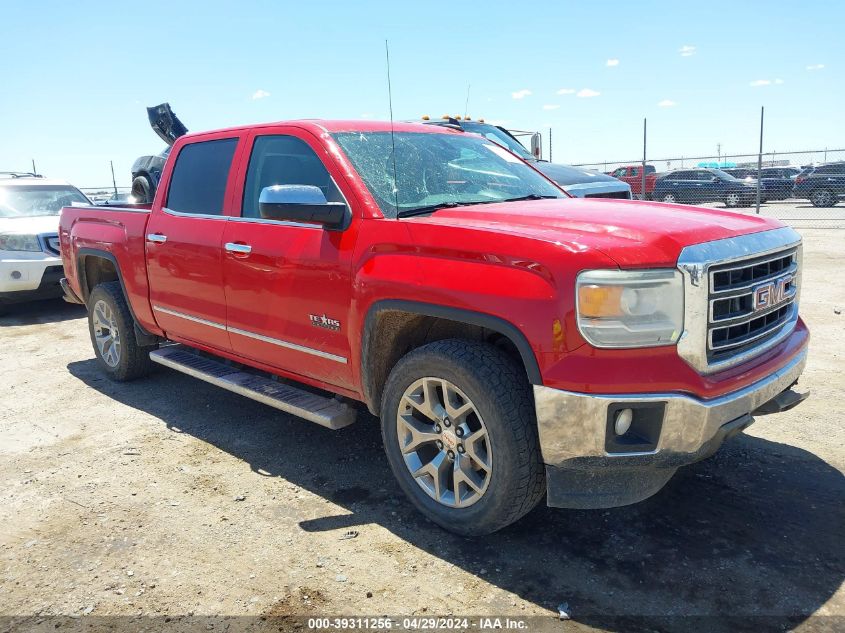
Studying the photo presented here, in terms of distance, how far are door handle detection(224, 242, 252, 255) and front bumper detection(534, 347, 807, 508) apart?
2031mm

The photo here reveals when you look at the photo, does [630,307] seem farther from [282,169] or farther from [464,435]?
[282,169]

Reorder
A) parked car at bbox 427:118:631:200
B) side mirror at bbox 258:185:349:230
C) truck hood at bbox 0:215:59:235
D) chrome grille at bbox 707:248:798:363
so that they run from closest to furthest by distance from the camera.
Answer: chrome grille at bbox 707:248:798:363 → side mirror at bbox 258:185:349:230 → parked car at bbox 427:118:631:200 → truck hood at bbox 0:215:59:235

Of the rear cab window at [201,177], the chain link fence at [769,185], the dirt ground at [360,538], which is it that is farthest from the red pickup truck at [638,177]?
the rear cab window at [201,177]

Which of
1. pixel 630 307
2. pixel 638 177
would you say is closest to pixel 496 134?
pixel 630 307

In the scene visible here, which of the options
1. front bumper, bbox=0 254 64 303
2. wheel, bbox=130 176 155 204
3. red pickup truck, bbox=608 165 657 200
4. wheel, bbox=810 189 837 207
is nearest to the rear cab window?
wheel, bbox=130 176 155 204

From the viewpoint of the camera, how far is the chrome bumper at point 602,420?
2531mm

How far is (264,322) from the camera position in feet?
12.7

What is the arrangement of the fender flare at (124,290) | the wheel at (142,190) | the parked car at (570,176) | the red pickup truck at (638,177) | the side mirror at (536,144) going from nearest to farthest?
the fender flare at (124,290), the wheel at (142,190), the parked car at (570,176), the side mirror at (536,144), the red pickup truck at (638,177)

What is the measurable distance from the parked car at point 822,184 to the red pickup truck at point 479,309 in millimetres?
18460

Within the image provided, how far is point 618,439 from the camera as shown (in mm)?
2619

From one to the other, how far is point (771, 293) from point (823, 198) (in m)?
19.6

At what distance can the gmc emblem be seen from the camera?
2.87m

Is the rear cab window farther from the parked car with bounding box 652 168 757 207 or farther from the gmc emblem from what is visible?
the parked car with bounding box 652 168 757 207

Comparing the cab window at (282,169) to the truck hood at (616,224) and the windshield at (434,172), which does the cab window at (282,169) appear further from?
the truck hood at (616,224)
